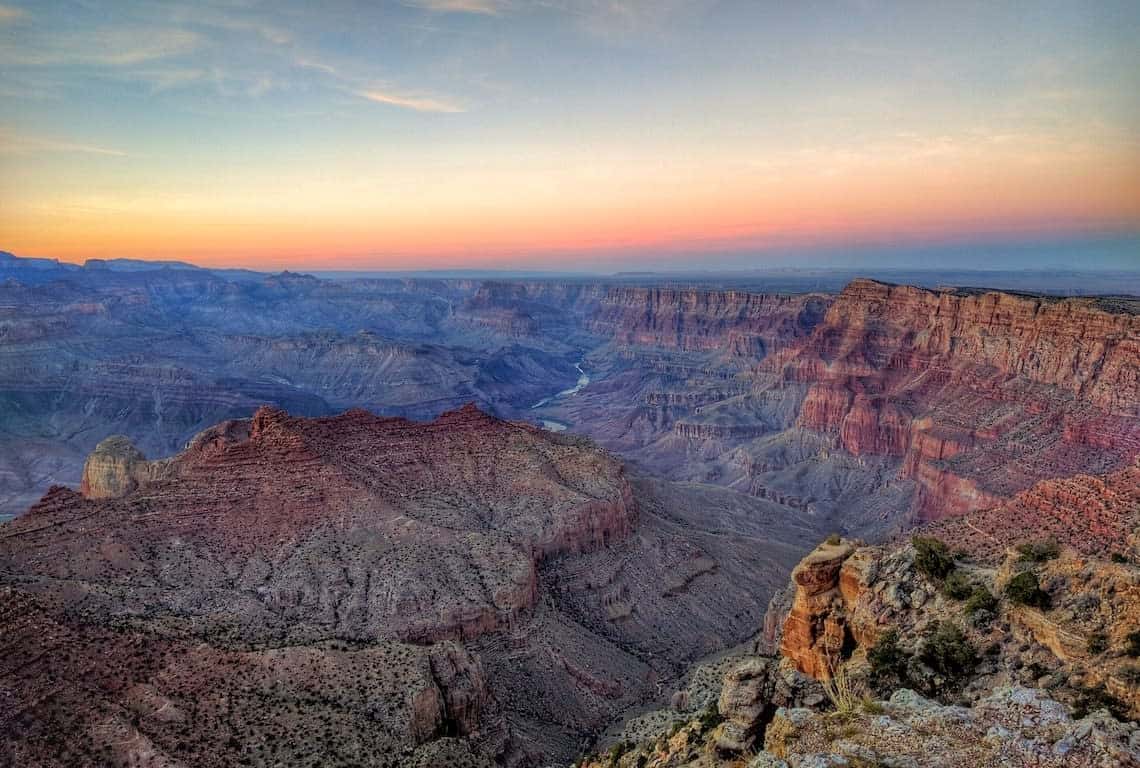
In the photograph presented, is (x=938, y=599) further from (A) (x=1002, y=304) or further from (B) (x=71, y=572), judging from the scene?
(A) (x=1002, y=304)

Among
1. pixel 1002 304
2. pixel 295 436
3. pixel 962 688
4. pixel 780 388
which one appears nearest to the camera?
pixel 962 688

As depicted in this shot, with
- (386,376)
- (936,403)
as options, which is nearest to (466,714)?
(936,403)

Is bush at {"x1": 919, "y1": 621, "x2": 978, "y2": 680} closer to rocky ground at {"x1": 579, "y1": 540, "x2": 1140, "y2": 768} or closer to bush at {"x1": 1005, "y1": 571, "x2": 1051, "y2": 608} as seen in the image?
rocky ground at {"x1": 579, "y1": 540, "x2": 1140, "y2": 768}

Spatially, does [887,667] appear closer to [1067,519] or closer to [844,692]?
[844,692]

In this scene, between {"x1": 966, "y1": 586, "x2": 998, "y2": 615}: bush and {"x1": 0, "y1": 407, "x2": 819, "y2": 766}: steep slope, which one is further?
{"x1": 0, "y1": 407, "x2": 819, "y2": 766}: steep slope

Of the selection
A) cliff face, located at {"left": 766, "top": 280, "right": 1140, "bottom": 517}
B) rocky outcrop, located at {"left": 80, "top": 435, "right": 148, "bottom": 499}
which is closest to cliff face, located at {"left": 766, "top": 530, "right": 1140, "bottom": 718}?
cliff face, located at {"left": 766, "top": 280, "right": 1140, "bottom": 517}
